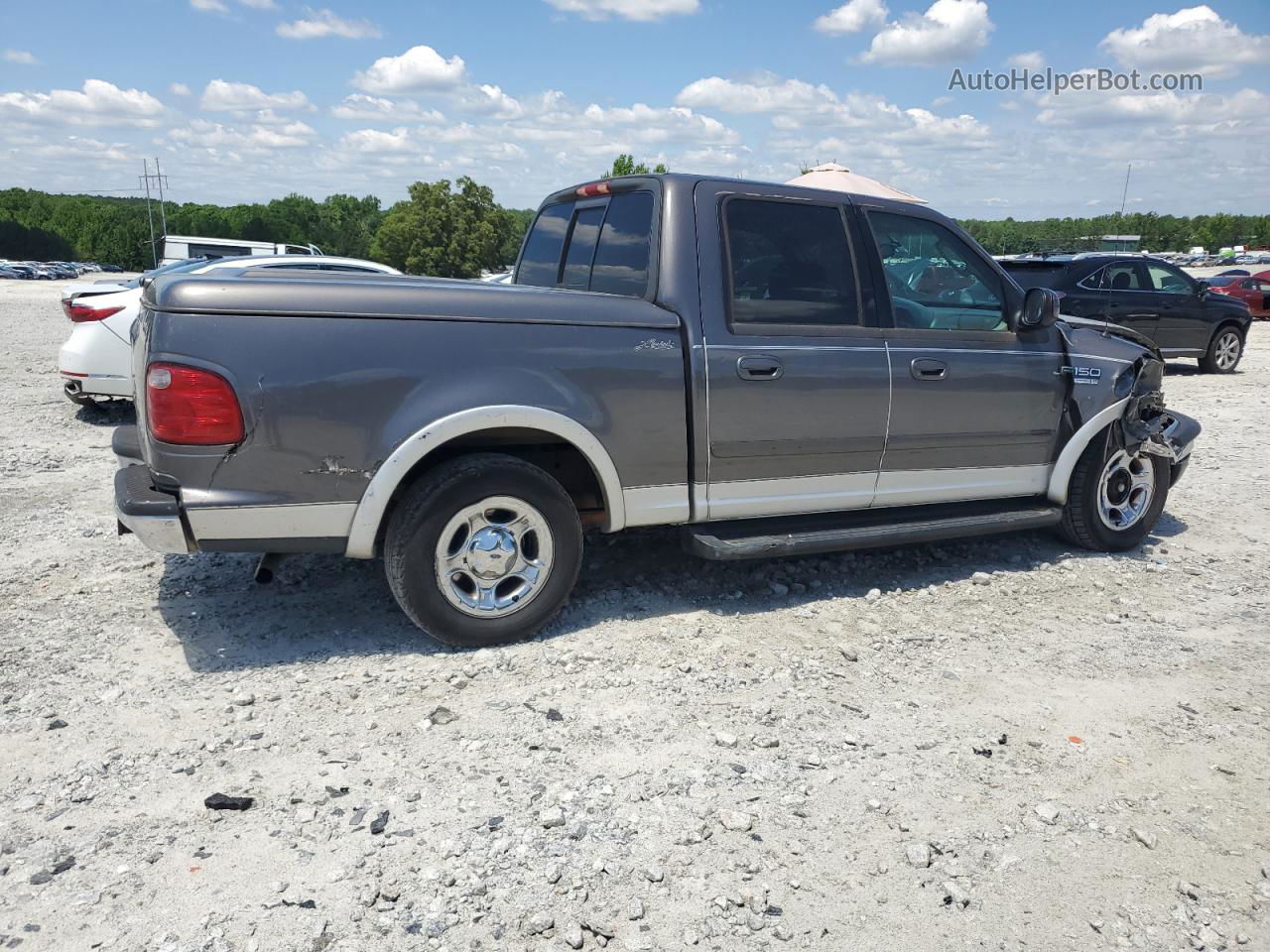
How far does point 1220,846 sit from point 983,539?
125 inches

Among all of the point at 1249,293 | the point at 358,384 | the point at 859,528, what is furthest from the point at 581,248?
the point at 1249,293

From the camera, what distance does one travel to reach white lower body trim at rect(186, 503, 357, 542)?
3666 millimetres

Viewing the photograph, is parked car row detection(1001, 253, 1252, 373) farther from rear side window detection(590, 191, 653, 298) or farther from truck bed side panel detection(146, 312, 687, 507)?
truck bed side panel detection(146, 312, 687, 507)

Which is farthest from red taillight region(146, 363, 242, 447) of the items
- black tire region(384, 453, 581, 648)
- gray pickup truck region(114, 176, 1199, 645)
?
black tire region(384, 453, 581, 648)

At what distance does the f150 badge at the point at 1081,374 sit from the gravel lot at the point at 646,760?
1.09 meters

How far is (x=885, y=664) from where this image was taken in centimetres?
420

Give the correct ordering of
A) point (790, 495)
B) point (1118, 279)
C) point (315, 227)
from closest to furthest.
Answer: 1. point (790, 495)
2. point (1118, 279)
3. point (315, 227)

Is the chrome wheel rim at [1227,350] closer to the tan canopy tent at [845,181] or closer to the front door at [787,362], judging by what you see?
the tan canopy tent at [845,181]

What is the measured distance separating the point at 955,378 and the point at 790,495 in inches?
44.2

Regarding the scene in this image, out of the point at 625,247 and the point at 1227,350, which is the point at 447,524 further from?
the point at 1227,350

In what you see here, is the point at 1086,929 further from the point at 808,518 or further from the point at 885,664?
the point at 808,518

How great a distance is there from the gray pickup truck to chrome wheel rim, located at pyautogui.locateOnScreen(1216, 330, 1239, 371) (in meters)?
11.0

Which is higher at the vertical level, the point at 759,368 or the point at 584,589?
the point at 759,368

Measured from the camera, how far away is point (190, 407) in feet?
11.7
